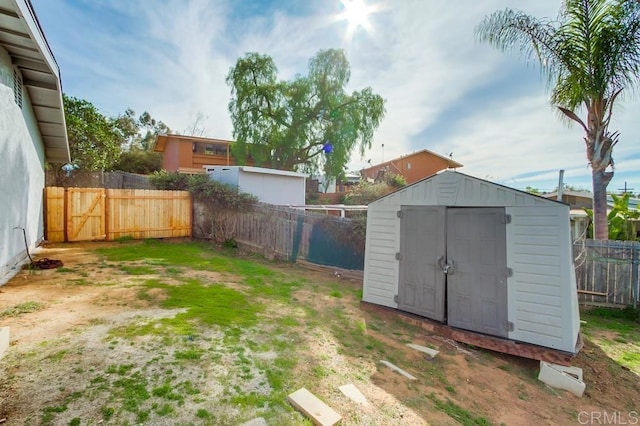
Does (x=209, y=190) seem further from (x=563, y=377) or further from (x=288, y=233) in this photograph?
(x=563, y=377)

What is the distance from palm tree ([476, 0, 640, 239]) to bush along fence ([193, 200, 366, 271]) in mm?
5569

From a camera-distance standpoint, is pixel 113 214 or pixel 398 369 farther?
pixel 113 214

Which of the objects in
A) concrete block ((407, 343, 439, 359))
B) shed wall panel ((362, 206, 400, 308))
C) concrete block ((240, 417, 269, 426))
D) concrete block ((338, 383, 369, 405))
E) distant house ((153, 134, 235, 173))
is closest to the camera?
concrete block ((240, 417, 269, 426))

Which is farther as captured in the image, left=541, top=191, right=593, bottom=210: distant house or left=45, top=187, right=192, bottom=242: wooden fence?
left=541, top=191, right=593, bottom=210: distant house

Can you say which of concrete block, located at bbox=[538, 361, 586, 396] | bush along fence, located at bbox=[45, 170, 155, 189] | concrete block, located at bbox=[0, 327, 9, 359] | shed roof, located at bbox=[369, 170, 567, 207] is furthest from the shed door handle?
bush along fence, located at bbox=[45, 170, 155, 189]

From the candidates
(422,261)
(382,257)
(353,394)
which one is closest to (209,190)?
(382,257)

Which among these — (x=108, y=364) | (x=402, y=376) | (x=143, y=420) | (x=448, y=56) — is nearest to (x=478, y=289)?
(x=402, y=376)

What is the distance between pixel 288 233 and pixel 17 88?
6810 millimetres

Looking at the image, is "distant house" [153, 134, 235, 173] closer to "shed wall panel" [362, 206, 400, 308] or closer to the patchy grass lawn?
"shed wall panel" [362, 206, 400, 308]

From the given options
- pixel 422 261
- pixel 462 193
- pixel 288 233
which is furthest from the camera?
pixel 288 233

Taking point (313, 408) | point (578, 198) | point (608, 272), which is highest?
point (578, 198)

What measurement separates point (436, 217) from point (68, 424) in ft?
16.1

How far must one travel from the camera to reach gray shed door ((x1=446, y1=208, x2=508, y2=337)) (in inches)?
167

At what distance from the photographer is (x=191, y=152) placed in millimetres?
20578
